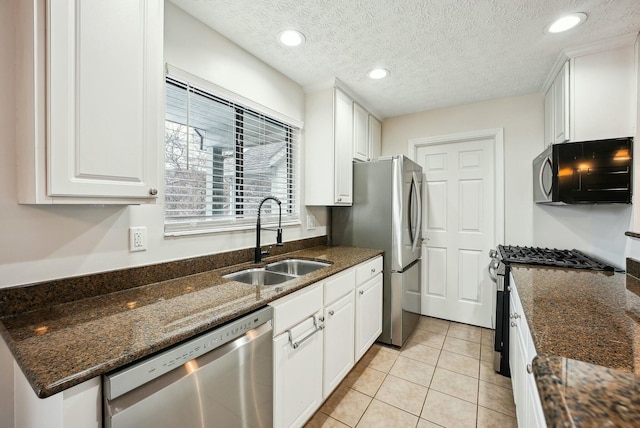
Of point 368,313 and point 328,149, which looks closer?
point 368,313

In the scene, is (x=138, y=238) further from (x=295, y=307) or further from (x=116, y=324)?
(x=295, y=307)

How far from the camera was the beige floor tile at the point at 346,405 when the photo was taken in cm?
174

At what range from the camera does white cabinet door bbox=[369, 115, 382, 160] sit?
326cm

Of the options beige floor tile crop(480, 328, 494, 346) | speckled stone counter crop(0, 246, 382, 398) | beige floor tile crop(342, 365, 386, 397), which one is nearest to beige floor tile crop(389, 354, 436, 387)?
beige floor tile crop(342, 365, 386, 397)

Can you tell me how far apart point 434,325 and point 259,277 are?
2.19 meters

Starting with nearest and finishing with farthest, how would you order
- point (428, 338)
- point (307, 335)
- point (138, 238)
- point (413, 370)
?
point (138, 238), point (307, 335), point (413, 370), point (428, 338)

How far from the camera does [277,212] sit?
2369 mm

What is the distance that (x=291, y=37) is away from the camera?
73.4 inches

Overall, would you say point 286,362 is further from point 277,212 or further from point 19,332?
point 277,212

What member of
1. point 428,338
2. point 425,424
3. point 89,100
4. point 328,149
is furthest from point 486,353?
point 89,100

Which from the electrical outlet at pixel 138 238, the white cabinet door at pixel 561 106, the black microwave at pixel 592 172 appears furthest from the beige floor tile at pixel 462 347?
the electrical outlet at pixel 138 238

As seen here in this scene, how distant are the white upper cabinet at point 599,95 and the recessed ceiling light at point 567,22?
14.4 inches

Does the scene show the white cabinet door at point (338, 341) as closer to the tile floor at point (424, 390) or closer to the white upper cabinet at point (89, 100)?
the tile floor at point (424, 390)

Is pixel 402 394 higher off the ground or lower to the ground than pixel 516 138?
lower
